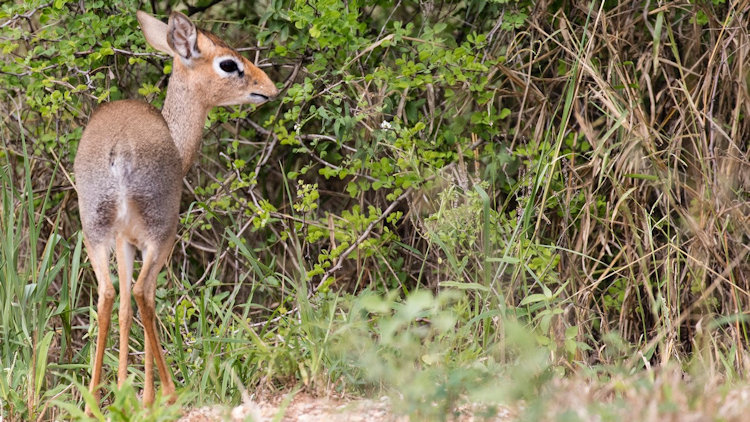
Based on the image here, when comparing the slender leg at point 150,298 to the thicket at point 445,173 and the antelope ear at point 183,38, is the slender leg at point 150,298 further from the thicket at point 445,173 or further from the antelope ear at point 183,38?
the antelope ear at point 183,38

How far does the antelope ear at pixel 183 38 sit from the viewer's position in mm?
4461

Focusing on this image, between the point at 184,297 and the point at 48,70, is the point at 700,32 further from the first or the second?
the point at 48,70

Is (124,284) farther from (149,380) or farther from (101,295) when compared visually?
(149,380)

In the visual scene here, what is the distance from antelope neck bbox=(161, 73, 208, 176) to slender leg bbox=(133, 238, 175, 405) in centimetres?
51

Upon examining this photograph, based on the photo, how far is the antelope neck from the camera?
4348mm

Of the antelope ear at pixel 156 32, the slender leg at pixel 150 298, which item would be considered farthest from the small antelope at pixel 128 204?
the antelope ear at pixel 156 32

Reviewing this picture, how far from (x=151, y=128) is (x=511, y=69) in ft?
8.02

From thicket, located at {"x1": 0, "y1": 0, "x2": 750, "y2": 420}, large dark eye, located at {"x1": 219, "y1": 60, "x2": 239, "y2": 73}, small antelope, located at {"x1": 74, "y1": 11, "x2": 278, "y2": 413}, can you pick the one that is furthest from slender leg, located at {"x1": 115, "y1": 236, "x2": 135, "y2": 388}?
large dark eye, located at {"x1": 219, "y1": 60, "x2": 239, "y2": 73}

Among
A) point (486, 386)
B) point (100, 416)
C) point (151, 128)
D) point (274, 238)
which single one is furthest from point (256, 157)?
point (486, 386)

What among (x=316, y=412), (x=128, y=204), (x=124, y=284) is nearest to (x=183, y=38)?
(x=128, y=204)

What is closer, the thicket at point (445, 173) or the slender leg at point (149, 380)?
the slender leg at point (149, 380)

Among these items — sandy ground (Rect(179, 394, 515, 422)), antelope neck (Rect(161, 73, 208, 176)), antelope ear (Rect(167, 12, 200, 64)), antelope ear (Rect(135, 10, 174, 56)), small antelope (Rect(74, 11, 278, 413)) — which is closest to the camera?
sandy ground (Rect(179, 394, 515, 422))

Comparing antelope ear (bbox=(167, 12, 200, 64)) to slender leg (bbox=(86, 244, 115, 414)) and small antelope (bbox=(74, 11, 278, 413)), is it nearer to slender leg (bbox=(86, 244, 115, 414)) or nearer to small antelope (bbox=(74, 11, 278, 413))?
small antelope (bbox=(74, 11, 278, 413))

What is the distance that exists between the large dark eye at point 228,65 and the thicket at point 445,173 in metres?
0.63
